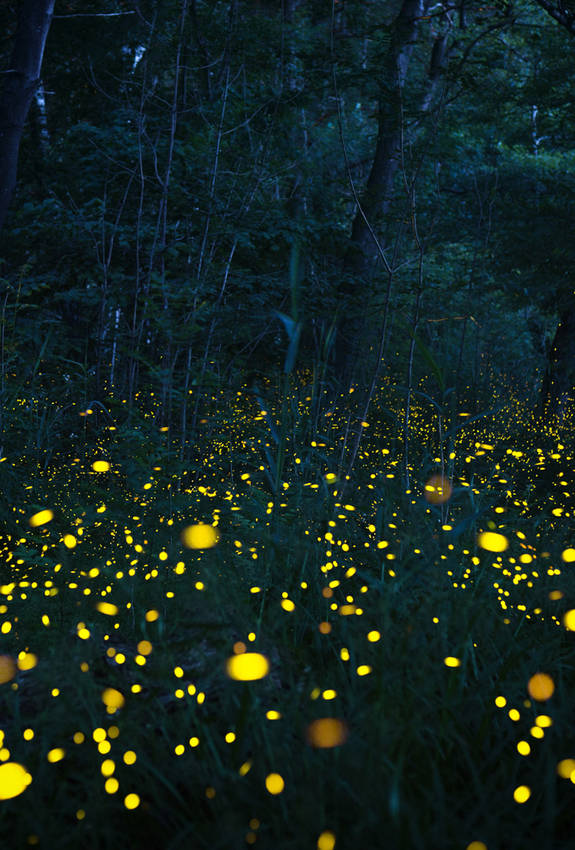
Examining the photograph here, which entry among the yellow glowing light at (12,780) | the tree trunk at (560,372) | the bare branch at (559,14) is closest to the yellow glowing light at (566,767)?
the yellow glowing light at (12,780)

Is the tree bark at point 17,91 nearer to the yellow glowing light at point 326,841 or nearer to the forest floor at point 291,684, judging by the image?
the forest floor at point 291,684

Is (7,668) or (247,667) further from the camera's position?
(7,668)

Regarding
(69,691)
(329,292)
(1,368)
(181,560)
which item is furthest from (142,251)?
(69,691)

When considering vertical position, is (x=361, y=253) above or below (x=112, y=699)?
above

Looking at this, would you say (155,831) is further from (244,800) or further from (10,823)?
(10,823)

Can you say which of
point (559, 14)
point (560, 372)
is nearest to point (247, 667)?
point (559, 14)

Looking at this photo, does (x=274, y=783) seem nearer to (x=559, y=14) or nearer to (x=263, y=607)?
(x=263, y=607)
